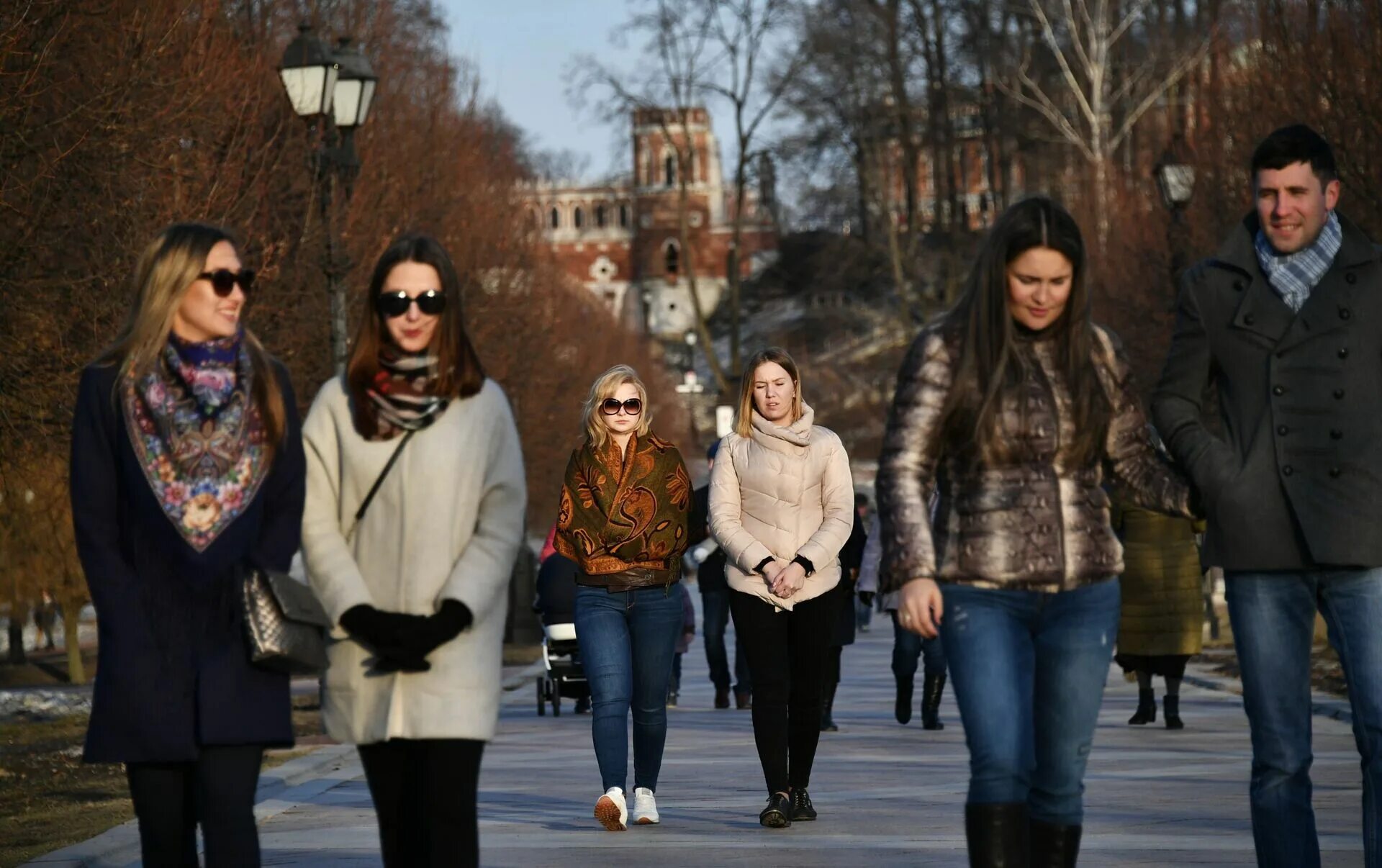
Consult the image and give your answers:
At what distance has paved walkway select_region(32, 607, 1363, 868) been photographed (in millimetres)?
9328

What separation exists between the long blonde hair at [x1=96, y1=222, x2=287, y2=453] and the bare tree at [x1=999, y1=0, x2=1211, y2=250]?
37.3 meters

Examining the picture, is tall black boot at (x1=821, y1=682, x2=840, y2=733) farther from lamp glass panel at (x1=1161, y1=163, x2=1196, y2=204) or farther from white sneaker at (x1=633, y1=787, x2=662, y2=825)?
lamp glass panel at (x1=1161, y1=163, x2=1196, y2=204)

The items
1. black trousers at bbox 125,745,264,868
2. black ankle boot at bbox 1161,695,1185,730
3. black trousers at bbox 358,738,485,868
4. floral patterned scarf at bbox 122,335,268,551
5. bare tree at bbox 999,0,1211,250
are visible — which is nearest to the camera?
black trousers at bbox 125,745,264,868

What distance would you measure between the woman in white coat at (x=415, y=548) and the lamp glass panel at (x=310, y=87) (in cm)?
1153

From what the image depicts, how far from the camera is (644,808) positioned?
1036cm

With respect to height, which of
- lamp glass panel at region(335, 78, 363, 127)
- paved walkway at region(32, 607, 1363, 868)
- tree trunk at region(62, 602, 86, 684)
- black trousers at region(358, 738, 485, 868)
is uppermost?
lamp glass panel at region(335, 78, 363, 127)

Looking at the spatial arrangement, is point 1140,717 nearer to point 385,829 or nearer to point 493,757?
point 493,757

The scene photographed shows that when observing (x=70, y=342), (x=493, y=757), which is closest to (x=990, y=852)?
(x=493, y=757)

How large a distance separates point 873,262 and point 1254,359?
56.2 m

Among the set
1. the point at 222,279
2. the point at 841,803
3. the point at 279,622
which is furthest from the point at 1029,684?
the point at 841,803

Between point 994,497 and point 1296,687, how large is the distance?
43.0 inches

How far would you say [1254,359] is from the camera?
6.73 meters

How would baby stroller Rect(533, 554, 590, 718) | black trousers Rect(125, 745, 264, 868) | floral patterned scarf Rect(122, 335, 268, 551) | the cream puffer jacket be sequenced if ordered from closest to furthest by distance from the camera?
black trousers Rect(125, 745, 264, 868), floral patterned scarf Rect(122, 335, 268, 551), the cream puffer jacket, baby stroller Rect(533, 554, 590, 718)

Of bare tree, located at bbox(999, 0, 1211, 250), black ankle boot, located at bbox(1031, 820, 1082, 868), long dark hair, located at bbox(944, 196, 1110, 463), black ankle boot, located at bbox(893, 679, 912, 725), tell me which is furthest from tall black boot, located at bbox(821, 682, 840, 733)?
bare tree, located at bbox(999, 0, 1211, 250)
